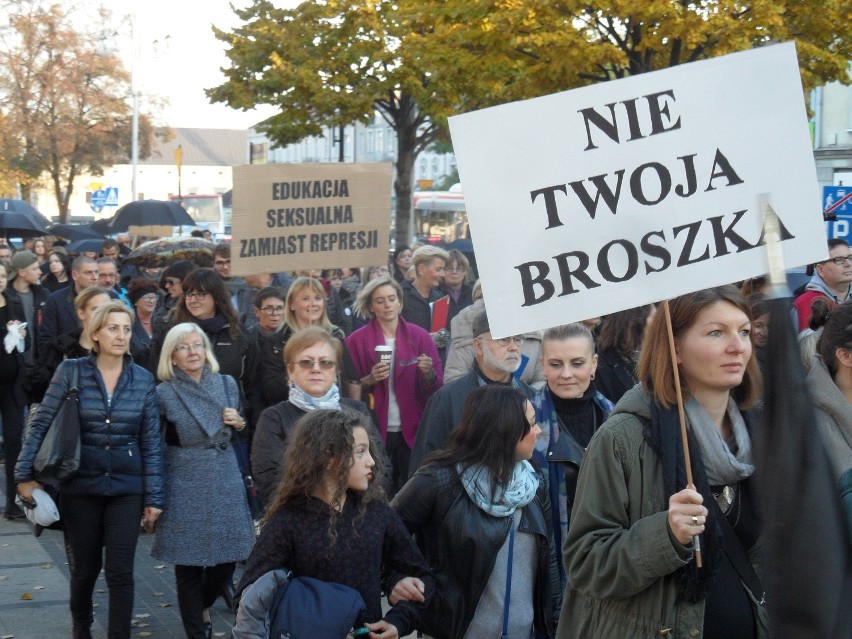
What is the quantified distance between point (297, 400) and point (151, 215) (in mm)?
19487

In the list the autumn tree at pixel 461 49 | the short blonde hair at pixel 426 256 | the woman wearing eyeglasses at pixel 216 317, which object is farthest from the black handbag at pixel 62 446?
the autumn tree at pixel 461 49

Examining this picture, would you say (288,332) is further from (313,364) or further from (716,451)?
(716,451)

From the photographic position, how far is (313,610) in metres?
4.25

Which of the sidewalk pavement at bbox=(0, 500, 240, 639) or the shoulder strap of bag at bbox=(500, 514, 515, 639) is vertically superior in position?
the shoulder strap of bag at bbox=(500, 514, 515, 639)

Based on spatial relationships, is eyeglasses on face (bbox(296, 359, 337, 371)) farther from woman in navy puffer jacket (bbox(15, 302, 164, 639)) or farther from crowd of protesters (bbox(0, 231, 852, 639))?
woman in navy puffer jacket (bbox(15, 302, 164, 639))

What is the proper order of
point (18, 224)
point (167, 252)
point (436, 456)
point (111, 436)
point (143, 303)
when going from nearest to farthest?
point (436, 456), point (111, 436), point (143, 303), point (167, 252), point (18, 224)

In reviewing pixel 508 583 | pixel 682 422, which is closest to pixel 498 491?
pixel 508 583

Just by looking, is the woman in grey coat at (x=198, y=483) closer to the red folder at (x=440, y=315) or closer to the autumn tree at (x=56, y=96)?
the red folder at (x=440, y=315)

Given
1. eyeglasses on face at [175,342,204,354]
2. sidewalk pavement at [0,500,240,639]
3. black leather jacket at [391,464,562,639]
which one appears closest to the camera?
black leather jacket at [391,464,562,639]

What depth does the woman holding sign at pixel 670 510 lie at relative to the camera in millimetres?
3133

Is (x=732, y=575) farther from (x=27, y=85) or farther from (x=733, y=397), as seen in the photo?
(x=27, y=85)

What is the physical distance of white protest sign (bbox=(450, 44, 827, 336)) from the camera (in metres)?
3.52

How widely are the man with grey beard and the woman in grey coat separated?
1197 mm

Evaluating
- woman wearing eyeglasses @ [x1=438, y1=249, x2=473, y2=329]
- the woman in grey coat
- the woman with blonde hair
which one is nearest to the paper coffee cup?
the woman with blonde hair
